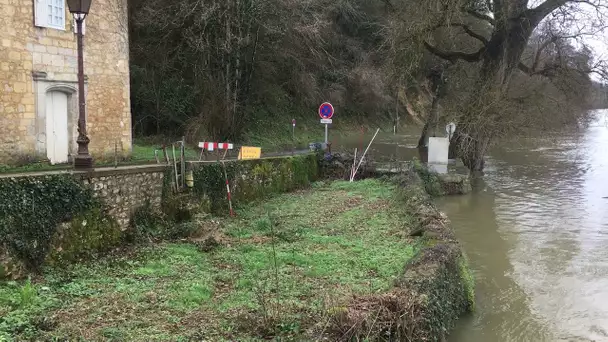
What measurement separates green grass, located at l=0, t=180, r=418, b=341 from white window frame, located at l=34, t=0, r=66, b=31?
6.74 m

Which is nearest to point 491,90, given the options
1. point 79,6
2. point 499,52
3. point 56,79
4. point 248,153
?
point 499,52

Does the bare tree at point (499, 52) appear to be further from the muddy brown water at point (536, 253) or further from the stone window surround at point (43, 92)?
the stone window surround at point (43, 92)

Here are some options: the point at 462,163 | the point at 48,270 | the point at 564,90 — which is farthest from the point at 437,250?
the point at 564,90

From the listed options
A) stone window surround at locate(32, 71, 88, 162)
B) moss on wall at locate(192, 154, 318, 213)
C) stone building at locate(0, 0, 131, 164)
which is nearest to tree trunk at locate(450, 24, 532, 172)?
moss on wall at locate(192, 154, 318, 213)

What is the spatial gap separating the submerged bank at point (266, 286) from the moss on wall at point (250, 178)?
0.44 metres

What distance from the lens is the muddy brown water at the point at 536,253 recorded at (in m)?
8.27

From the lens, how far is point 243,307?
→ 22.3ft

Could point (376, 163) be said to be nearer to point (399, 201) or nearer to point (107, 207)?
point (399, 201)

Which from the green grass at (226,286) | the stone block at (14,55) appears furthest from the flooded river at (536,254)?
the stone block at (14,55)

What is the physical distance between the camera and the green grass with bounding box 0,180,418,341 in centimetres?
589

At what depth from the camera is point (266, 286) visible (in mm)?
7594

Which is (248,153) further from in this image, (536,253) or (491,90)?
(491,90)

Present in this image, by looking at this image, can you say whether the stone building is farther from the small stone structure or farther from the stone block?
the small stone structure

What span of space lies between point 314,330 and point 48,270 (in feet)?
16.4
